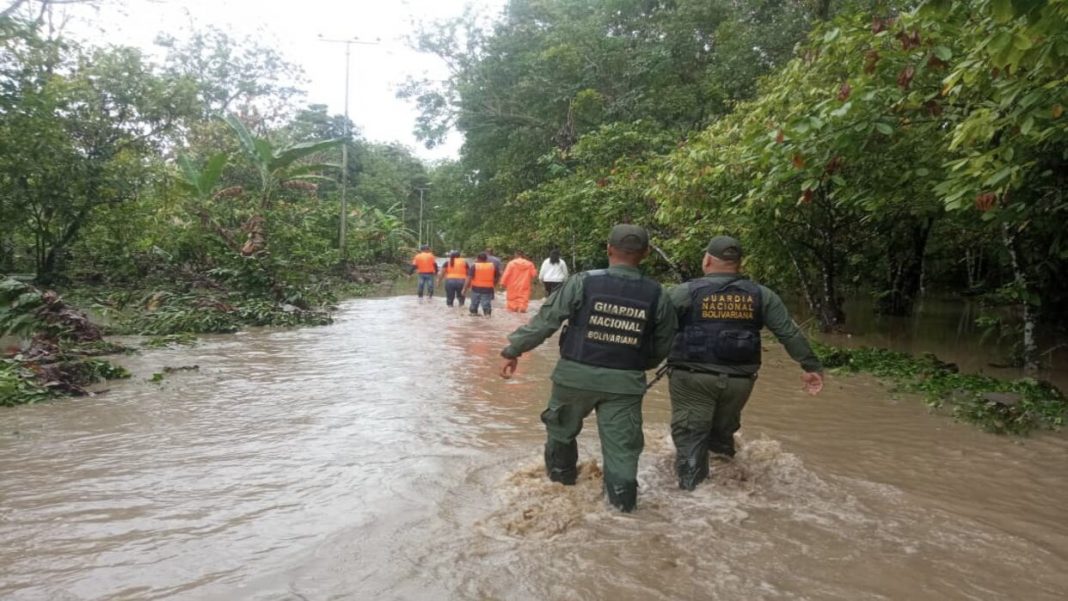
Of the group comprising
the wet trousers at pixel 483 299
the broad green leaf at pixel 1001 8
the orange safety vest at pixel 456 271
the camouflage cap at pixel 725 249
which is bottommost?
the wet trousers at pixel 483 299

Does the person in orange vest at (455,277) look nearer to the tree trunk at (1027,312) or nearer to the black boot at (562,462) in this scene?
the tree trunk at (1027,312)

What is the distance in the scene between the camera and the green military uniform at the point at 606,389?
389 centimetres

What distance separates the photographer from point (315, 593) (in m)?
3.02

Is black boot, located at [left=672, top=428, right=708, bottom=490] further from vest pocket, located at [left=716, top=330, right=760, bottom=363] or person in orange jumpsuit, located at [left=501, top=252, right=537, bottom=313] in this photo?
person in orange jumpsuit, located at [left=501, top=252, right=537, bottom=313]

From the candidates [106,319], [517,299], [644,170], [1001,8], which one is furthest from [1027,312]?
[106,319]

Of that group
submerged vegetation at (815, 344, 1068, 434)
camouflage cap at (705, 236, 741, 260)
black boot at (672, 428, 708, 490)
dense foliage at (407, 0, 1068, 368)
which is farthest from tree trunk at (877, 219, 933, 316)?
black boot at (672, 428, 708, 490)

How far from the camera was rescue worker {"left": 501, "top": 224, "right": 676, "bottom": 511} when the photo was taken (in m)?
3.90

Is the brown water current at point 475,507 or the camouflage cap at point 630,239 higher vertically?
the camouflage cap at point 630,239

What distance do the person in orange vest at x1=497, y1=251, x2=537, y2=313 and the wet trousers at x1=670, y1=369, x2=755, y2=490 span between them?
31.8 ft

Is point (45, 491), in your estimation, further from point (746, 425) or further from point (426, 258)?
point (426, 258)

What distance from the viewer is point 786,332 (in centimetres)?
432

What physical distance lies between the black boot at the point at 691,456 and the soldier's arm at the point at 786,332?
31.1 inches

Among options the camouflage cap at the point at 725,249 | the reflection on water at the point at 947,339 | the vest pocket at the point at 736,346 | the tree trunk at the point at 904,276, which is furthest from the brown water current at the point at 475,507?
the tree trunk at the point at 904,276

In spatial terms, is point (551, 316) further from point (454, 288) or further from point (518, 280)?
point (454, 288)
